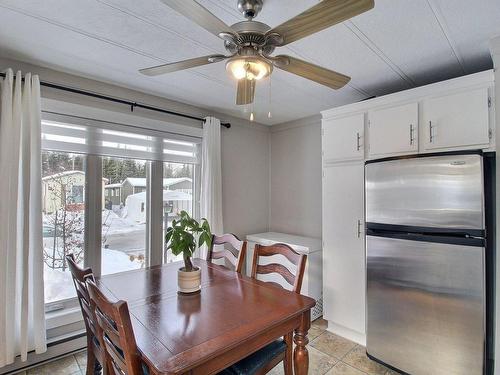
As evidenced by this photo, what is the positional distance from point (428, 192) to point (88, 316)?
226 centimetres

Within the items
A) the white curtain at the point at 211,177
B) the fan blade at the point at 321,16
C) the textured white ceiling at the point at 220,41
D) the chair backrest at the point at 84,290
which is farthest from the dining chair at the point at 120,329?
the white curtain at the point at 211,177

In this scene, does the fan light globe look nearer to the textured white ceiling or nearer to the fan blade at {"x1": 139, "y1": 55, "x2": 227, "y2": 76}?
the fan blade at {"x1": 139, "y1": 55, "x2": 227, "y2": 76}

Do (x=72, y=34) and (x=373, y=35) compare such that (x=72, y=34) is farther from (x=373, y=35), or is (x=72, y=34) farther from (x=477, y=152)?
(x=477, y=152)

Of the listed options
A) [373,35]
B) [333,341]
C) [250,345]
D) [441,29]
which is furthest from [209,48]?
[333,341]

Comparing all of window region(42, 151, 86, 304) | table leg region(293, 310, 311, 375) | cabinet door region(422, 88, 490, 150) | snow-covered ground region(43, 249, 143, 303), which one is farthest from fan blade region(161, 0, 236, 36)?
snow-covered ground region(43, 249, 143, 303)

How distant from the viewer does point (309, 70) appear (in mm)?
1380

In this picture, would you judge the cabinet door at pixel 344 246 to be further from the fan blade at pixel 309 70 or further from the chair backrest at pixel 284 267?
the fan blade at pixel 309 70

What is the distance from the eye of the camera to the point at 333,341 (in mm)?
2465

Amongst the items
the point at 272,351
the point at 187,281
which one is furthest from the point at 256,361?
the point at 187,281

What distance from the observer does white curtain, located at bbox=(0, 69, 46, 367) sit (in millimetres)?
1872

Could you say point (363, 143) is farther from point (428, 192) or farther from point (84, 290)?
→ point (84, 290)

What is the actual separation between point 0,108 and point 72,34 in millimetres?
805

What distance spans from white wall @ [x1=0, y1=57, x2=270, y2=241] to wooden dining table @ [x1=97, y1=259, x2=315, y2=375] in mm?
1506

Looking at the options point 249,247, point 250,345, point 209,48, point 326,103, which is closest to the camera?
point 250,345
